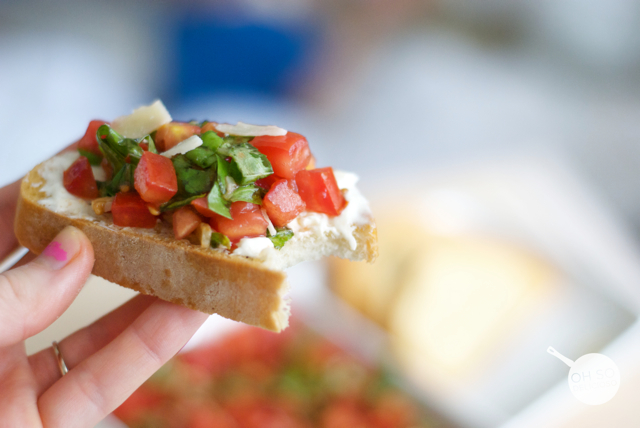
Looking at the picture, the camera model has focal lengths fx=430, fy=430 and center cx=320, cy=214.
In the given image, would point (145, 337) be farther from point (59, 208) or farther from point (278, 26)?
point (278, 26)

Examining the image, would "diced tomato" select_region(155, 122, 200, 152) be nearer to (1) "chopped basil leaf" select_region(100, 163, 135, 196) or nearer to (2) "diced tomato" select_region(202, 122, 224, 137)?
(2) "diced tomato" select_region(202, 122, 224, 137)

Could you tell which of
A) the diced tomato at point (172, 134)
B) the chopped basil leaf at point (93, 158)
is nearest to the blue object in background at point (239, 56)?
the chopped basil leaf at point (93, 158)

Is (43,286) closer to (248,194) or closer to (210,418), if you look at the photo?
(248,194)

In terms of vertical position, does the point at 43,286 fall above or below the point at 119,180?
below

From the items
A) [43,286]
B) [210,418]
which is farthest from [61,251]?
[210,418]

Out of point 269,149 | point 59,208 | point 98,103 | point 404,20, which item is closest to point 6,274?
point 59,208

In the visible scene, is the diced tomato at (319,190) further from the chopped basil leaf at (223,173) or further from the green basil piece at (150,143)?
the green basil piece at (150,143)
